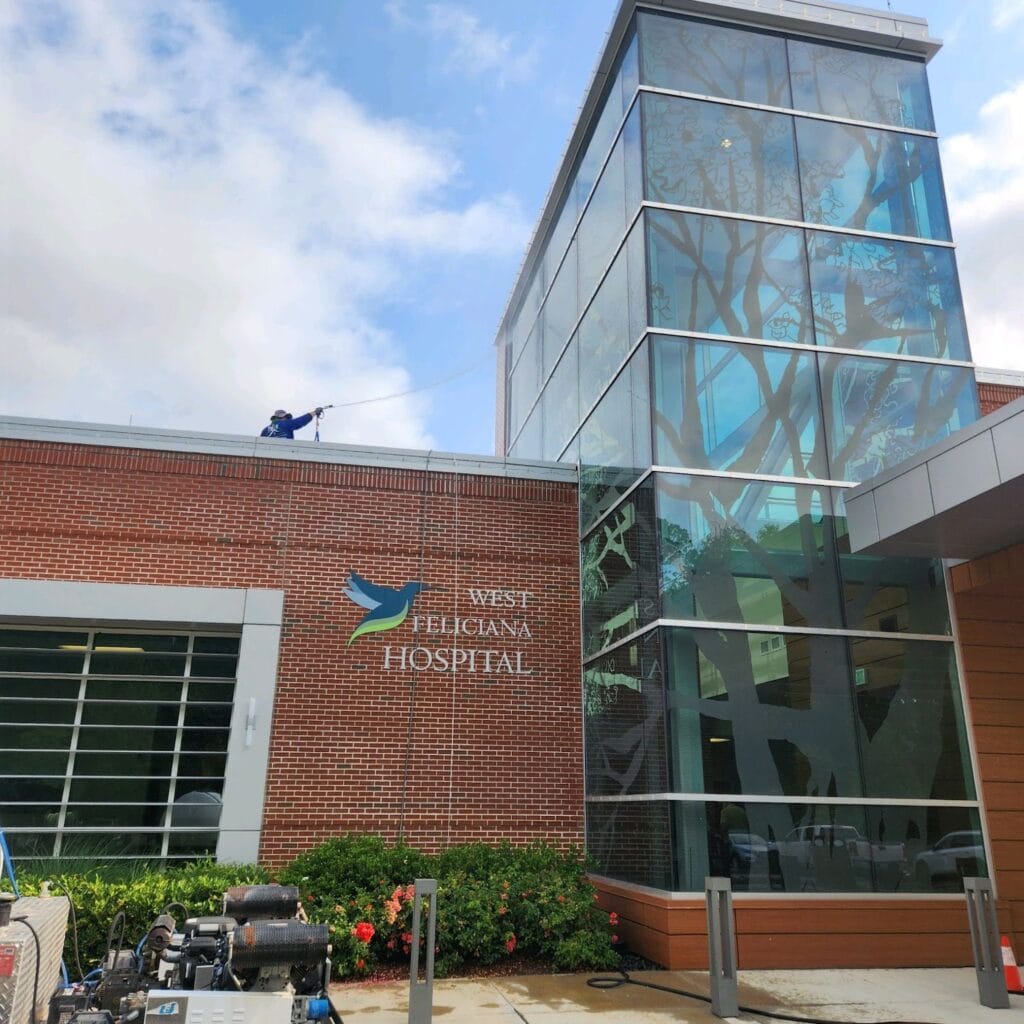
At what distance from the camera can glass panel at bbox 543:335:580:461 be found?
14.3m

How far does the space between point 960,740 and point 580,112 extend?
10.7 metres

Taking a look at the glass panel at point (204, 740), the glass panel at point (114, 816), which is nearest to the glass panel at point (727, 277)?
the glass panel at point (204, 740)

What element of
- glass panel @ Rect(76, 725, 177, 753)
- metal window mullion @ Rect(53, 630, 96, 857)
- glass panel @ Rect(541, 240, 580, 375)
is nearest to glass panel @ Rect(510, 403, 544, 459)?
glass panel @ Rect(541, 240, 580, 375)

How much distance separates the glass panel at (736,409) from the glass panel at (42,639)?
300 inches

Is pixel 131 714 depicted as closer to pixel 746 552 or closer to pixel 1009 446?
pixel 746 552

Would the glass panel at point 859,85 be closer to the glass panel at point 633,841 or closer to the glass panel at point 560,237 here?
the glass panel at point 560,237

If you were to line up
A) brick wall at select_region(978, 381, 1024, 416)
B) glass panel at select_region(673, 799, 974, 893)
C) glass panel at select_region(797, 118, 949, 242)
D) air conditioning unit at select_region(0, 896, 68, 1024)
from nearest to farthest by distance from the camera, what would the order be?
1. air conditioning unit at select_region(0, 896, 68, 1024)
2. glass panel at select_region(673, 799, 974, 893)
3. glass panel at select_region(797, 118, 949, 242)
4. brick wall at select_region(978, 381, 1024, 416)

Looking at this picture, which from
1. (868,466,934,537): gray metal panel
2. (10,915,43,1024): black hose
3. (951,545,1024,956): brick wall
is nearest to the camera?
(10,915,43,1024): black hose

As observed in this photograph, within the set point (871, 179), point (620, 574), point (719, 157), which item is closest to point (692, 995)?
point (620, 574)

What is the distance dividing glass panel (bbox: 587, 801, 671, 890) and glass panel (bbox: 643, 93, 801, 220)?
24.9ft

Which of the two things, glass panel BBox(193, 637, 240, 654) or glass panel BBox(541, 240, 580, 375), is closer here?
glass panel BBox(193, 637, 240, 654)

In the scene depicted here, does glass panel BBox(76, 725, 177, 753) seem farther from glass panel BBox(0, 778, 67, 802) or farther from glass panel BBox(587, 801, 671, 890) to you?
glass panel BBox(587, 801, 671, 890)

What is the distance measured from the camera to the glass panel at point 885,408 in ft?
36.9

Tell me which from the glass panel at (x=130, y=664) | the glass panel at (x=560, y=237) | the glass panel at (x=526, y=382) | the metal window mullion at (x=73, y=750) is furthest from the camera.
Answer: the glass panel at (x=526, y=382)
